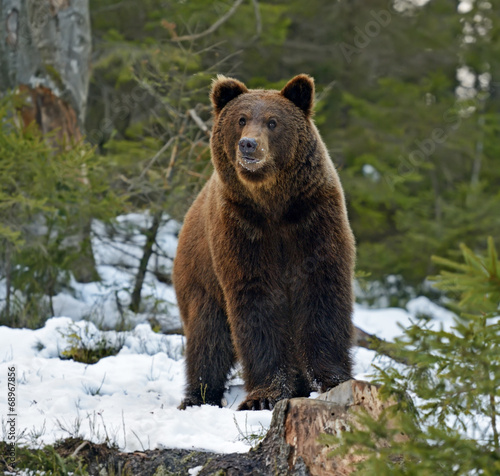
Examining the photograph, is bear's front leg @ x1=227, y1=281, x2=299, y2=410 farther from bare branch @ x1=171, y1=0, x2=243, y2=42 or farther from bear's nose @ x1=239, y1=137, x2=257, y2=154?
bare branch @ x1=171, y1=0, x2=243, y2=42

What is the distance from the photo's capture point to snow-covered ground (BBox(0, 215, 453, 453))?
3934 millimetres

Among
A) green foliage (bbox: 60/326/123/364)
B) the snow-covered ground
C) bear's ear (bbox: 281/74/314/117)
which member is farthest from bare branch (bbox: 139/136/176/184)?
bear's ear (bbox: 281/74/314/117)

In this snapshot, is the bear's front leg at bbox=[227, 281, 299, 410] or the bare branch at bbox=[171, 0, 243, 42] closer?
the bear's front leg at bbox=[227, 281, 299, 410]

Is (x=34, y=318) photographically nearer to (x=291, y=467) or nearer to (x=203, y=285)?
(x=203, y=285)

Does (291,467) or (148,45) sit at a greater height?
(148,45)

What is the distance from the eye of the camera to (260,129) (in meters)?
4.83

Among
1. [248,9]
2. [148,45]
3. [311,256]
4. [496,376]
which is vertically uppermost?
[248,9]

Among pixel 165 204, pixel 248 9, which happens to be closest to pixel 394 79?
pixel 248 9

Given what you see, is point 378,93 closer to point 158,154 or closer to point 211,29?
point 211,29

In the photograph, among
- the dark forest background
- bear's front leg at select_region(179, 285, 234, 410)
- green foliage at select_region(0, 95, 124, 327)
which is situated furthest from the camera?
the dark forest background

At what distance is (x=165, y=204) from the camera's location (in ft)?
28.0

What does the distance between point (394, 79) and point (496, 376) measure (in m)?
15.3

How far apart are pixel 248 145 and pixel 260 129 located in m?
0.29

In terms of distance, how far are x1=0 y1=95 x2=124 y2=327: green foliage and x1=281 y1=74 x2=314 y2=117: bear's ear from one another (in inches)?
124
